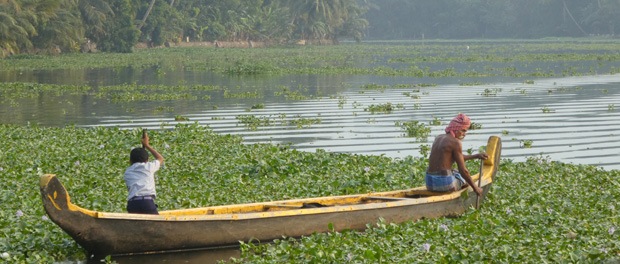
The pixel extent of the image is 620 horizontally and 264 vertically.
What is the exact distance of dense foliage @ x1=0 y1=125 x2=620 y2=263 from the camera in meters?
10.2

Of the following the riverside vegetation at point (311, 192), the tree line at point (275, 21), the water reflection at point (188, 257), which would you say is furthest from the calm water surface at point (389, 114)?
the tree line at point (275, 21)

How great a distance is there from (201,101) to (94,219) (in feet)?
77.3

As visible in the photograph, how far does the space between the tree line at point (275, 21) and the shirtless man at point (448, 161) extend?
139ft

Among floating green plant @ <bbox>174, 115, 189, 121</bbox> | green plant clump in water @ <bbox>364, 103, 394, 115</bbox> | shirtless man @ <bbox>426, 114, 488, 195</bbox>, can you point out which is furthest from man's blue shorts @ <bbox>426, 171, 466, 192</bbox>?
green plant clump in water @ <bbox>364, 103, 394, 115</bbox>

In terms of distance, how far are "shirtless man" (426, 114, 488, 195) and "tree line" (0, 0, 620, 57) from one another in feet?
139

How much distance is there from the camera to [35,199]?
13430 mm

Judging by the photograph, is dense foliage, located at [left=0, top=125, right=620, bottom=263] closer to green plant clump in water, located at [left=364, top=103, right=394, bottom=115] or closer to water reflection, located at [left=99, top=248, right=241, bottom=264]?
water reflection, located at [left=99, top=248, right=241, bottom=264]

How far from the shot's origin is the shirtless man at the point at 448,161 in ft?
42.3

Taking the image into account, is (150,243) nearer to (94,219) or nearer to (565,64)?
(94,219)

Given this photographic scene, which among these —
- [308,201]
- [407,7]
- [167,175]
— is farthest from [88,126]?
[407,7]

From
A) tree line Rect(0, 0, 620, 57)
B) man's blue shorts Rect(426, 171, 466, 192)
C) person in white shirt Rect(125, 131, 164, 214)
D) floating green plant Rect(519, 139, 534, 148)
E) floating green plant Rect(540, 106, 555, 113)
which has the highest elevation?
tree line Rect(0, 0, 620, 57)

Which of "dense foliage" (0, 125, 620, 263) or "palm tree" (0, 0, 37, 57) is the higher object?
"palm tree" (0, 0, 37, 57)

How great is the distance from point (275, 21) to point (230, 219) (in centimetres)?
9265

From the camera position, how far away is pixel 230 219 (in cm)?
1118
